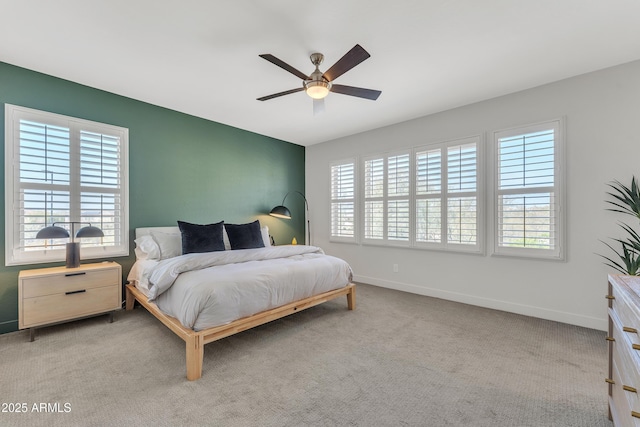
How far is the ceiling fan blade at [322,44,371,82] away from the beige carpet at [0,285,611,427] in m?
2.37

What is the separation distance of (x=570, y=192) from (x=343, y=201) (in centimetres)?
316

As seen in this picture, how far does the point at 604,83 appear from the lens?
112 inches

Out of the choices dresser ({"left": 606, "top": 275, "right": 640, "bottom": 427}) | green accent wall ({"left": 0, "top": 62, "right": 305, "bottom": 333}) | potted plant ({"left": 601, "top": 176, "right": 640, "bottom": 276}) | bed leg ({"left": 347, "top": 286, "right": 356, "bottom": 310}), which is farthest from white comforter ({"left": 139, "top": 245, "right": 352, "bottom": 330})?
potted plant ({"left": 601, "top": 176, "right": 640, "bottom": 276})

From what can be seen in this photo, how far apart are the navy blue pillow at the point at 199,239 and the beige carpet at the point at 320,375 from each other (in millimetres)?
904

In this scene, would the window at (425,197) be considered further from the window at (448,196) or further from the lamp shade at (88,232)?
the lamp shade at (88,232)

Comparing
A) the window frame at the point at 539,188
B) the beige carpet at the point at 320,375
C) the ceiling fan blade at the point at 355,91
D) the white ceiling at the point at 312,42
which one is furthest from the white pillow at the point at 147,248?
the window frame at the point at 539,188

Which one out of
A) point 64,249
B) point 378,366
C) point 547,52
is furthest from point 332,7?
point 64,249

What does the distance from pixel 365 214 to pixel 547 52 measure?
10.00ft

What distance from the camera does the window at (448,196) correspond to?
367 centimetres

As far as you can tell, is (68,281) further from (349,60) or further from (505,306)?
(505,306)

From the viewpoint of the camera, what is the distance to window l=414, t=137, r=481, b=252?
3.67 metres

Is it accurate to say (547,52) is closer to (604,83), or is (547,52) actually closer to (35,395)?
(604,83)

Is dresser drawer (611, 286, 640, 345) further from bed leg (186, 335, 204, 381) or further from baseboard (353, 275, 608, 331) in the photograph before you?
bed leg (186, 335, 204, 381)

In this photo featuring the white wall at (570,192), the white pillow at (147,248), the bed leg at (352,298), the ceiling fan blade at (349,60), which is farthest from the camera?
the bed leg at (352,298)
